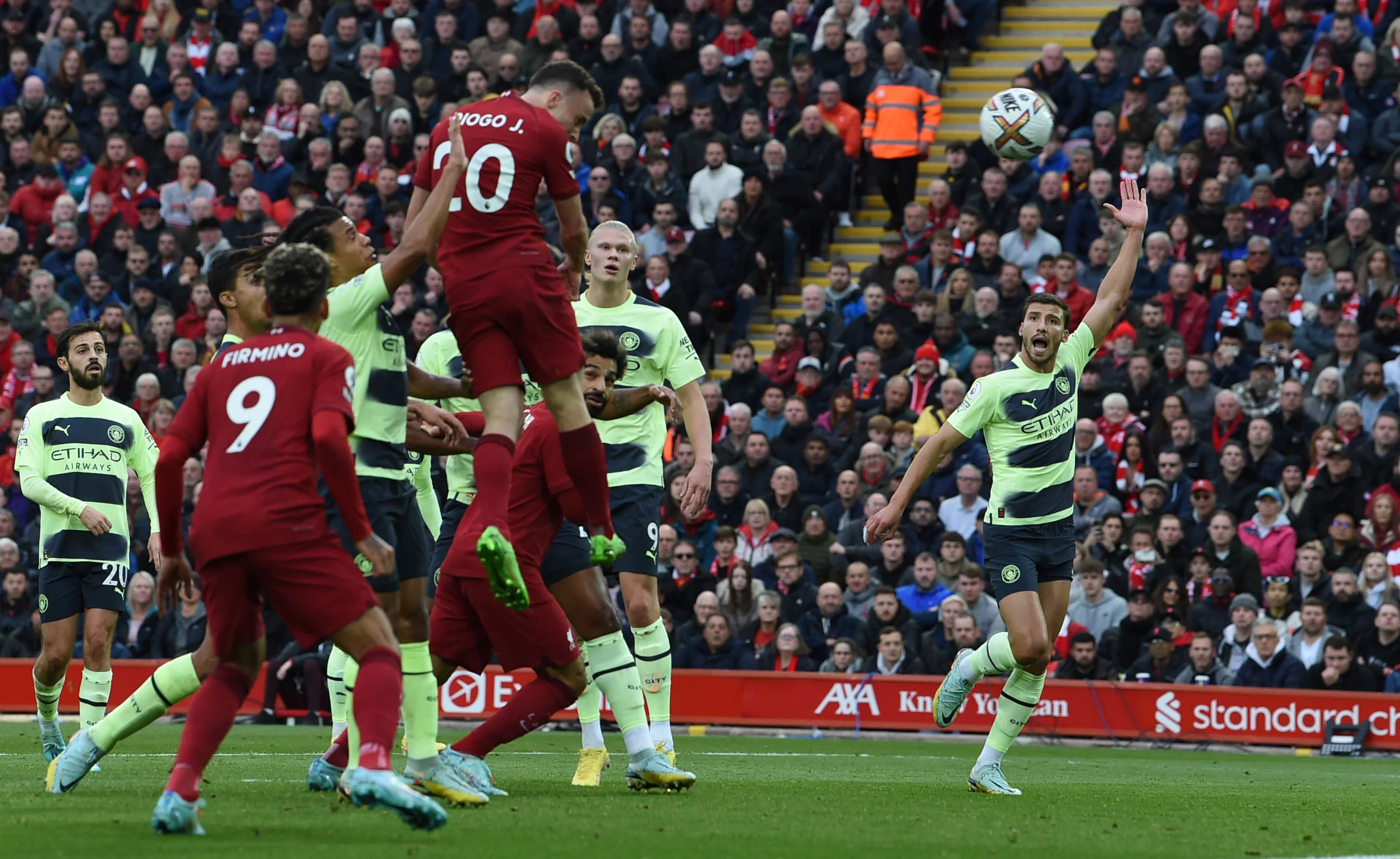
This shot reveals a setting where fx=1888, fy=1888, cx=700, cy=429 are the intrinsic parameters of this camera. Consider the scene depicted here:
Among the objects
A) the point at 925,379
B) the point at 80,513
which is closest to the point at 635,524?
the point at 80,513

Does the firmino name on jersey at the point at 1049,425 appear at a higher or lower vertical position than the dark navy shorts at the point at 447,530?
higher

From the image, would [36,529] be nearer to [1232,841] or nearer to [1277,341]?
[1277,341]

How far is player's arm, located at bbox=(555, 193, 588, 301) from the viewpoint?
28.5ft

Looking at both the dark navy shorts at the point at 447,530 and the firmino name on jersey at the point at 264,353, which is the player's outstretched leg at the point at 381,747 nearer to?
the firmino name on jersey at the point at 264,353

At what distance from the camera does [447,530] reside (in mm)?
10250

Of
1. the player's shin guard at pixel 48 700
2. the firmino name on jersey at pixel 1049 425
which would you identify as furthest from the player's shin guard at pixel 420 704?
the player's shin guard at pixel 48 700

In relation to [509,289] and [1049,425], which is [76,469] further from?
[1049,425]

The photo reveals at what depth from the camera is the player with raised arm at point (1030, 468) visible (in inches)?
409

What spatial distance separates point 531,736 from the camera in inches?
645

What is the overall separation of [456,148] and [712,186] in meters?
14.2

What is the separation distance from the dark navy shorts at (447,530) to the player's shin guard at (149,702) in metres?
1.75

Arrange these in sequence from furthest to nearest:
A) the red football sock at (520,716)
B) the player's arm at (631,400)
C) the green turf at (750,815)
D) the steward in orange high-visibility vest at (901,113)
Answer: the steward in orange high-visibility vest at (901,113) → the player's arm at (631,400) → the red football sock at (520,716) → the green turf at (750,815)

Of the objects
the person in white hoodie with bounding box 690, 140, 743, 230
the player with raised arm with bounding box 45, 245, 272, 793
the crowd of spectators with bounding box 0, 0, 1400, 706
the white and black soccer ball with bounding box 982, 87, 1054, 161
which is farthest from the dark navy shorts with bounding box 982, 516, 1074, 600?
the person in white hoodie with bounding box 690, 140, 743, 230

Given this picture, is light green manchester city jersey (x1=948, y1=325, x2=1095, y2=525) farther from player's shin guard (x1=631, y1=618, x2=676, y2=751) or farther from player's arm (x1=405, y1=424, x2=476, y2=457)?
player's arm (x1=405, y1=424, x2=476, y2=457)
